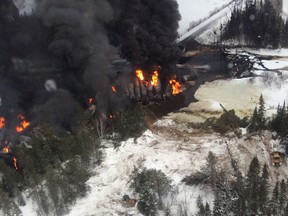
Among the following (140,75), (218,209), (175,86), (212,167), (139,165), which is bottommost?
(218,209)

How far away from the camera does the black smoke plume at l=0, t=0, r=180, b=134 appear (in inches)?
2096

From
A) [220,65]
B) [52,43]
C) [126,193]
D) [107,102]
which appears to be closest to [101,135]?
[107,102]

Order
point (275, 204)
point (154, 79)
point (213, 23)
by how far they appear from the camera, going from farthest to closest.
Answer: point (213, 23) < point (154, 79) < point (275, 204)

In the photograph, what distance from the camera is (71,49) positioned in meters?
53.7

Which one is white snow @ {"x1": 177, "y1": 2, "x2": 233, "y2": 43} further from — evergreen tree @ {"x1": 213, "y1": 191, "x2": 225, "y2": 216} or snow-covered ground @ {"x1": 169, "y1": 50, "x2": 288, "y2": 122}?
evergreen tree @ {"x1": 213, "y1": 191, "x2": 225, "y2": 216}

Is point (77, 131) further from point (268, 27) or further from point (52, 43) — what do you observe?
point (268, 27)

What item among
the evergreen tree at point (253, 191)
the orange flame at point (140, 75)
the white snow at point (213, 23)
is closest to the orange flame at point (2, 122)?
the orange flame at point (140, 75)

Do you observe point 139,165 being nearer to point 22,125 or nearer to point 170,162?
point 170,162

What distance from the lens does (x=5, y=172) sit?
117 ft

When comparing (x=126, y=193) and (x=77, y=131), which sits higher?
(x=77, y=131)

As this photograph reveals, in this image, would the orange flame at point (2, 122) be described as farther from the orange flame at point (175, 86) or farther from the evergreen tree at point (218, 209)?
the evergreen tree at point (218, 209)

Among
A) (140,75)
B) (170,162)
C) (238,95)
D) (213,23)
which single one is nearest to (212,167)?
(170,162)

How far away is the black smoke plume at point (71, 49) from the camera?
53250 mm

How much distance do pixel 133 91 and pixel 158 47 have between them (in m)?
8.18
